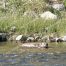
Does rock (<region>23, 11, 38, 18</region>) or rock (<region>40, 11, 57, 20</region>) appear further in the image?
rock (<region>23, 11, 38, 18</region>)

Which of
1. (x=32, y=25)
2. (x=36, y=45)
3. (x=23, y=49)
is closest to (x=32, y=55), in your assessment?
(x=23, y=49)

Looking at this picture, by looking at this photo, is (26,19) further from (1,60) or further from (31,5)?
(1,60)

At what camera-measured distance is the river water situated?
13609 mm

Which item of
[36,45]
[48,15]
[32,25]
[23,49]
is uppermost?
[48,15]

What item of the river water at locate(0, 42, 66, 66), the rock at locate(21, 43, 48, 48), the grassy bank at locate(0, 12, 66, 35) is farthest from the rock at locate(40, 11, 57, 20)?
the rock at locate(21, 43, 48, 48)

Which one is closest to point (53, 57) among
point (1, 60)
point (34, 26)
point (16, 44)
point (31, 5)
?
point (1, 60)

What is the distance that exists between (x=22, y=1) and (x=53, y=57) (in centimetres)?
1145

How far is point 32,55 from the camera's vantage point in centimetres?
1527

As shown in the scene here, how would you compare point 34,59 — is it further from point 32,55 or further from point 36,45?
point 36,45

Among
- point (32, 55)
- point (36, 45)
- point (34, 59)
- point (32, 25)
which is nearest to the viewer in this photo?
point (34, 59)

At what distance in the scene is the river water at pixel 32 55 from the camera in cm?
1361

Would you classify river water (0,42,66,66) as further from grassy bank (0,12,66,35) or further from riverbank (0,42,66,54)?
grassy bank (0,12,66,35)

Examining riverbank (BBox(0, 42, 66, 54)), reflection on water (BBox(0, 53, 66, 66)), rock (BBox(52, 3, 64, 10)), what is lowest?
reflection on water (BBox(0, 53, 66, 66))

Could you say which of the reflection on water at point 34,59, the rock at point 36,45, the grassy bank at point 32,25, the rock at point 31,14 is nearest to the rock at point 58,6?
the rock at point 31,14
